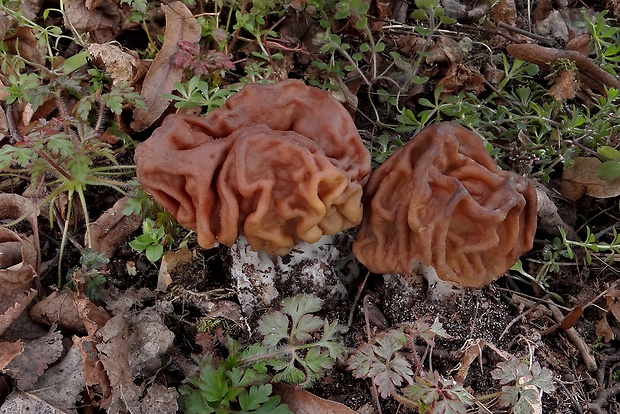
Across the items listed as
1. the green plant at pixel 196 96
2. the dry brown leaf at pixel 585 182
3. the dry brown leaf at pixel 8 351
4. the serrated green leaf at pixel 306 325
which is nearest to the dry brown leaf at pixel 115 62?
the green plant at pixel 196 96

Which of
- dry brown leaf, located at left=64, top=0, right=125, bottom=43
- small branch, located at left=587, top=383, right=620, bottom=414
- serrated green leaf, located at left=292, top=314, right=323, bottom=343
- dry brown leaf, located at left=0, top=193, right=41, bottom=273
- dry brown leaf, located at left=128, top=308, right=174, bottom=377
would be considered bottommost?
small branch, located at left=587, top=383, right=620, bottom=414

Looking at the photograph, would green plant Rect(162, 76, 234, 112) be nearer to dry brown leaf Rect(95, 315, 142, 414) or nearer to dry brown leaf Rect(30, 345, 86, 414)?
dry brown leaf Rect(95, 315, 142, 414)

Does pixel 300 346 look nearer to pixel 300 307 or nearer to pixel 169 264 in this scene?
pixel 300 307

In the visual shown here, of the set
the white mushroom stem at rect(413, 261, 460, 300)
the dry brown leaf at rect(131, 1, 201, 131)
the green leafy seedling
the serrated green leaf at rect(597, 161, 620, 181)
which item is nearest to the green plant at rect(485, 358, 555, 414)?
the white mushroom stem at rect(413, 261, 460, 300)

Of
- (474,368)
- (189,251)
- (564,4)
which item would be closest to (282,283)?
(189,251)

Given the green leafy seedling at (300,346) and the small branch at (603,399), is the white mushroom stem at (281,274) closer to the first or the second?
the green leafy seedling at (300,346)

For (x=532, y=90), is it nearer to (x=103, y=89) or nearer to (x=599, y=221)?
(x=599, y=221)
